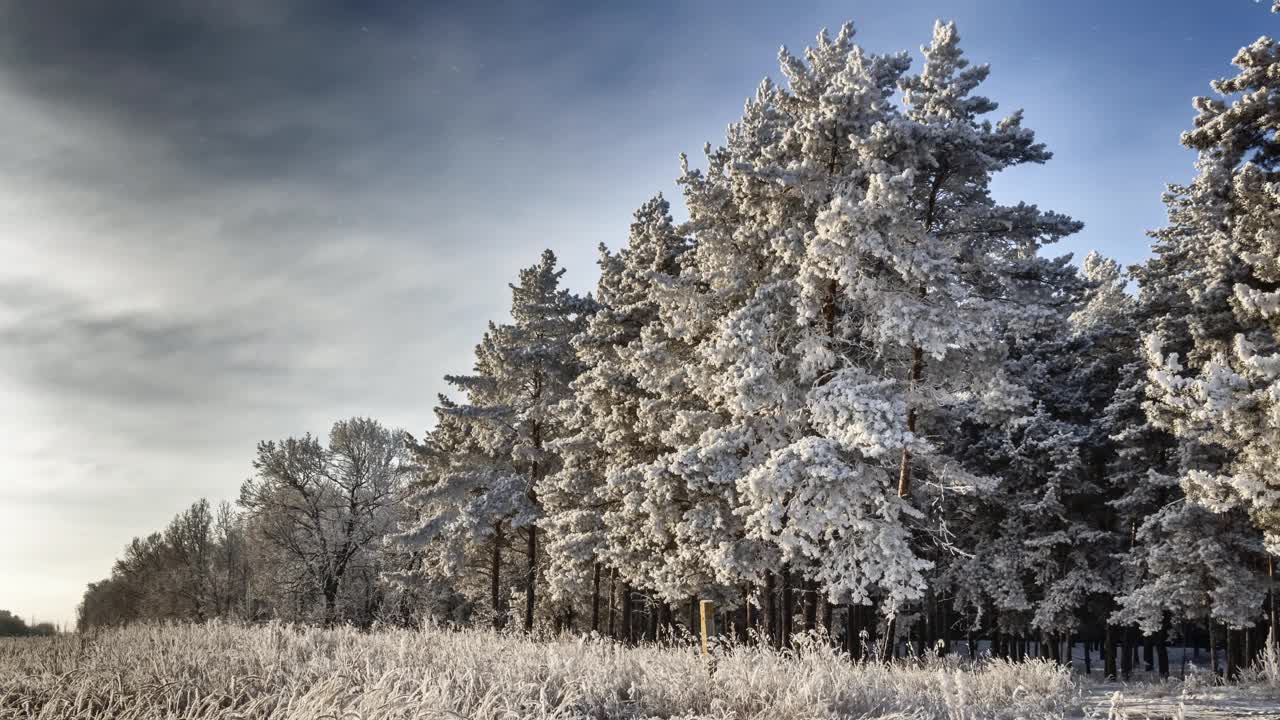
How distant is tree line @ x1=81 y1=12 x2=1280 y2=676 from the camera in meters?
15.1

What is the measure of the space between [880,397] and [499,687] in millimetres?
9686

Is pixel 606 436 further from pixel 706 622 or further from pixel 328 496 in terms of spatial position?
pixel 328 496

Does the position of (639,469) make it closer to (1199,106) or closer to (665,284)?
(665,284)

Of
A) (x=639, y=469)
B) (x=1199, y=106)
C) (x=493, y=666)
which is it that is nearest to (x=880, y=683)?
(x=493, y=666)

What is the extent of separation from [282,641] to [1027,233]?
1597 centimetres

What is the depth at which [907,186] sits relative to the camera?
14.2 metres

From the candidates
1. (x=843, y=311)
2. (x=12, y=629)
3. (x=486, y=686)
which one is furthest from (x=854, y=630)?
(x=12, y=629)

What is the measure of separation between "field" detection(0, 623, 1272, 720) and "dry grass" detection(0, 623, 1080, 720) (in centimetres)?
2

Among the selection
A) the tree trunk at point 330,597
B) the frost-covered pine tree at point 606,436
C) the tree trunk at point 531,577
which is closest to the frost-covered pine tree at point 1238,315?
the frost-covered pine tree at point 606,436

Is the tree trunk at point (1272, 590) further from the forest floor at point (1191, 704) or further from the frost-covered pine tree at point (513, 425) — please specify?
the frost-covered pine tree at point (513, 425)

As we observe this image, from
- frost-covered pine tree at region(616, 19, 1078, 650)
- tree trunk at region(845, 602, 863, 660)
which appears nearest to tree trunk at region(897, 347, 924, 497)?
frost-covered pine tree at region(616, 19, 1078, 650)

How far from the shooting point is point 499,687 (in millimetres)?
7488

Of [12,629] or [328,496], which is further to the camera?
[328,496]

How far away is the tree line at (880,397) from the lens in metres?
15.1
